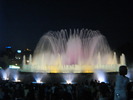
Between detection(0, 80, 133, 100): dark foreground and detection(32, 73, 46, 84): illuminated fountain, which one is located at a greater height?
detection(32, 73, 46, 84): illuminated fountain

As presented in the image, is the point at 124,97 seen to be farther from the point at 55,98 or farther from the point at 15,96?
the point at 15,96

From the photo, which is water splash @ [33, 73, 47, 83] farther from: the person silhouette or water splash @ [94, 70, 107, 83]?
the person silhouette

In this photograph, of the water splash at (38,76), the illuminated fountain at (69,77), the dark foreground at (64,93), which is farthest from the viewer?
the water splash at (38,76)

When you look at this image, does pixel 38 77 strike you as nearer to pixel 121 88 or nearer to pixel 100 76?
pixel 100 76

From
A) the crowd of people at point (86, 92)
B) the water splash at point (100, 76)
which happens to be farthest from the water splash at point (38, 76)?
the crowd of people at point (86, 92)

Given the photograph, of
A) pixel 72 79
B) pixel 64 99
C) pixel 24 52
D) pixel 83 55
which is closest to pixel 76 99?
pixel 64 99

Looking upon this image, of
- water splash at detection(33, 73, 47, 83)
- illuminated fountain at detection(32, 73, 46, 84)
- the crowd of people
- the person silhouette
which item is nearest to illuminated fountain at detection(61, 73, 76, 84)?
water splash at detection(33, 73, 47, 83)

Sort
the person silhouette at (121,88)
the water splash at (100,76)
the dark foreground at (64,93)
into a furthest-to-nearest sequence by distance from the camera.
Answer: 1. the water splash at (100,76)
2. the dark foreground at (64,93)
3. the person silhouette at (121,88)

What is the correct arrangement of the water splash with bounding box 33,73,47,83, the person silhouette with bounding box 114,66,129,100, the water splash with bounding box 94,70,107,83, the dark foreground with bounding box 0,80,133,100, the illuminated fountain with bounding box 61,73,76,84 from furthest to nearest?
1. the water splash with bounding box 33,73,47,83
2. the illuminated fountain with bounding box 61,73,76,84
3. the water splash with bounding box 94,70,107,83
4. the dark foreground with bounding box 0,80,133,100
5. the person silhouette with bounding box 114,66,129,100

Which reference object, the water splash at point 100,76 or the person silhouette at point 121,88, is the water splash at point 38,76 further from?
the person silhouette at point 121,88

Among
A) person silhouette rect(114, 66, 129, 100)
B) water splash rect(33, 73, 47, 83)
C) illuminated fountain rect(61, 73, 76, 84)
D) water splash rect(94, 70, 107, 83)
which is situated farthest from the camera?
water splash rect(33, 73, 47, 83)

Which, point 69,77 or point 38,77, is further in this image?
point 38,77

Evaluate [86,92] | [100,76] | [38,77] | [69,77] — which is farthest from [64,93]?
[38,77]

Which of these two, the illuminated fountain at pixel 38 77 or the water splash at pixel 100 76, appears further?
the illuminated fountain at pixel 38 77
